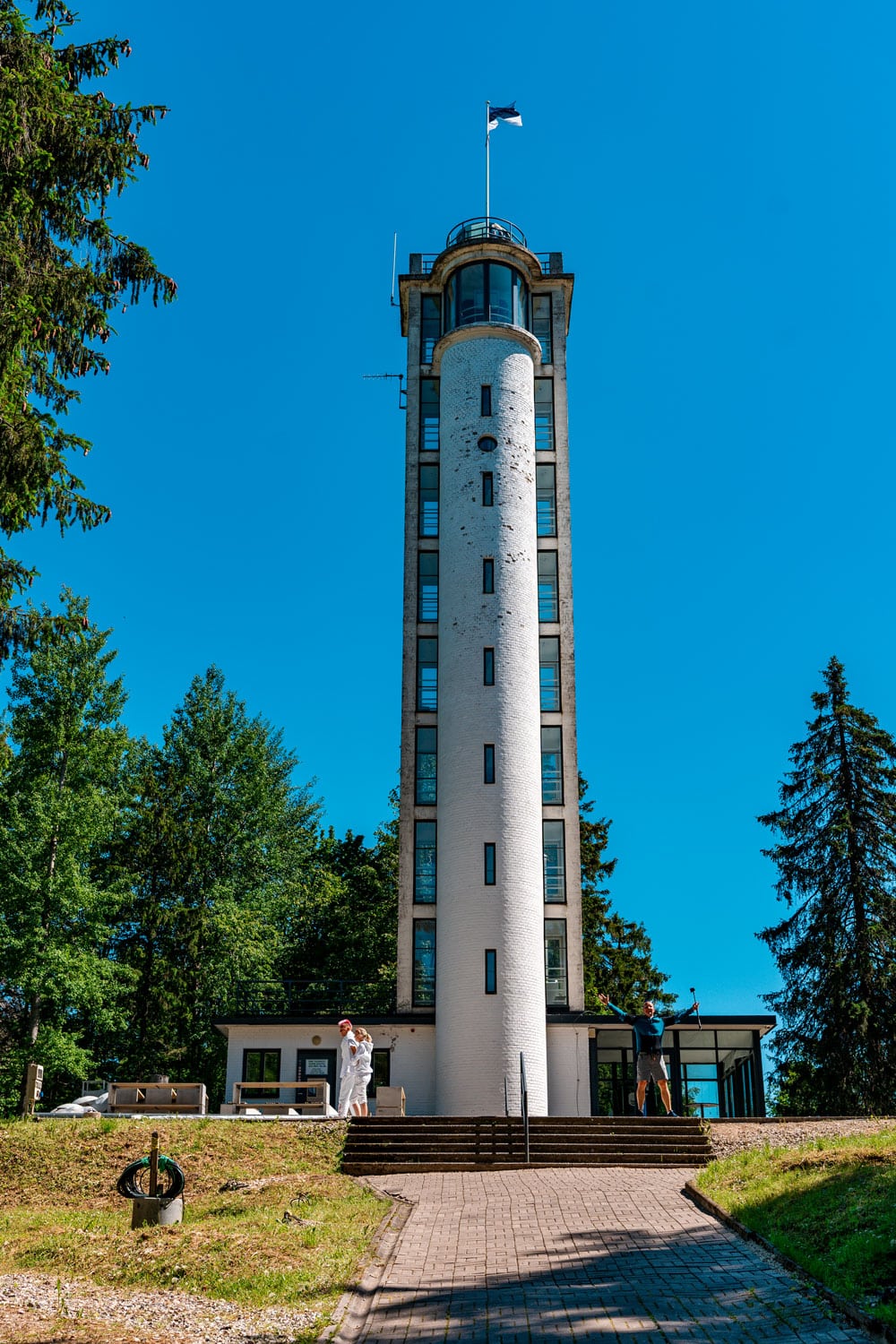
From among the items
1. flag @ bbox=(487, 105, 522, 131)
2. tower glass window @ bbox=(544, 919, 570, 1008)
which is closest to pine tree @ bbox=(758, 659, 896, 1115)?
tower glass window @ bbox=(544, 919, 570, 1008)

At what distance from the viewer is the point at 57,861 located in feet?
115

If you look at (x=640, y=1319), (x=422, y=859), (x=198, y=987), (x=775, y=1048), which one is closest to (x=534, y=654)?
(x=422, y=859)

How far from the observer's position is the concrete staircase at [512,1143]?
63.6ft

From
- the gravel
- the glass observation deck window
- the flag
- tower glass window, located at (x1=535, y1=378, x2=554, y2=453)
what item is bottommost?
the gravel

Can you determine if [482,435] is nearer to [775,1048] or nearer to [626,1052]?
[626,1052]

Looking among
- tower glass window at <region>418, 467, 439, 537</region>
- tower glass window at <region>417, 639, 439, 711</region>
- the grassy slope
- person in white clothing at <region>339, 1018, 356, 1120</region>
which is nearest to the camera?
the grassy slope

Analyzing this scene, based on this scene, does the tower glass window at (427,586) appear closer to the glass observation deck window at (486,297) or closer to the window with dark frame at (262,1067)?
the glass observation deck window at (486,297)

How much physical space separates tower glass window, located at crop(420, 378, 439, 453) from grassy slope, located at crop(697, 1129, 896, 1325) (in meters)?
23.1

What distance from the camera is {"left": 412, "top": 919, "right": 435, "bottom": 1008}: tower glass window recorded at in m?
30.3

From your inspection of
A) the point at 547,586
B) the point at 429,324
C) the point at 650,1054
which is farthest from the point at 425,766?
the point at 429,324

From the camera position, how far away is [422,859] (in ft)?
103

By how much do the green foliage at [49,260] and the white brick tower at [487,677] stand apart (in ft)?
48.8

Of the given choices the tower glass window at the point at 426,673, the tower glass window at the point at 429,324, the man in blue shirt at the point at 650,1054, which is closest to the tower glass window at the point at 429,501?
the tower glass window at the point at 426,673

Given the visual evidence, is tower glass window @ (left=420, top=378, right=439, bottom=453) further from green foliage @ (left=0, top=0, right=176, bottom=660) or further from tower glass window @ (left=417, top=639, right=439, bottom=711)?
green foliage @ (left=0, top=0, right=176, bottom=660)
